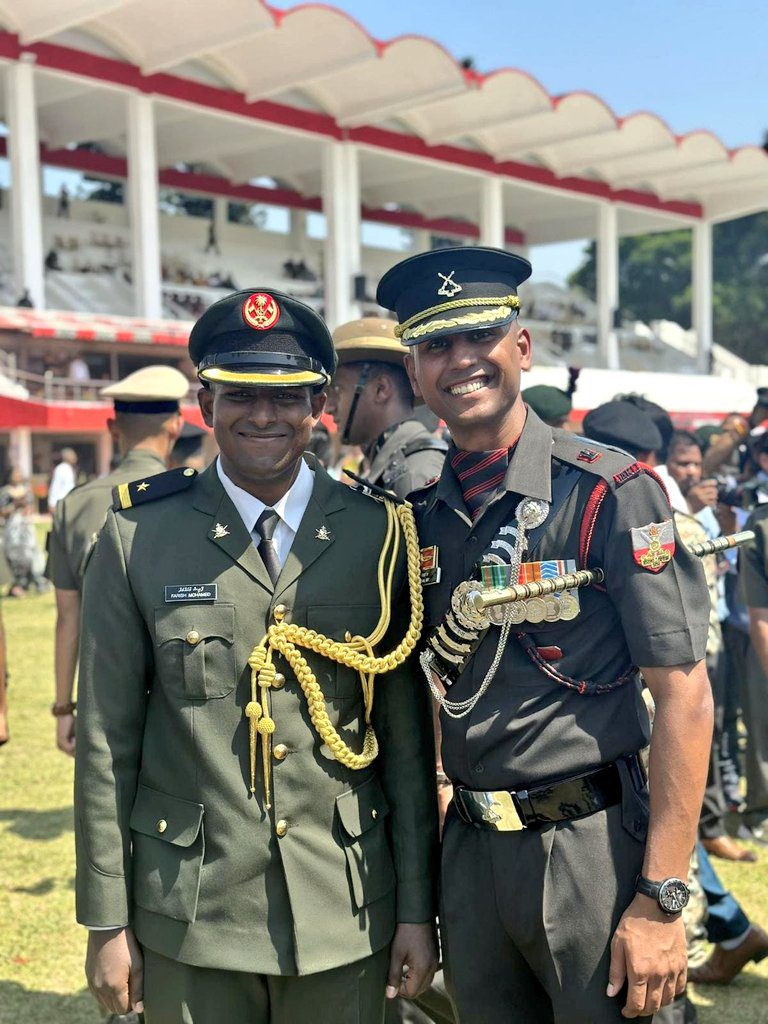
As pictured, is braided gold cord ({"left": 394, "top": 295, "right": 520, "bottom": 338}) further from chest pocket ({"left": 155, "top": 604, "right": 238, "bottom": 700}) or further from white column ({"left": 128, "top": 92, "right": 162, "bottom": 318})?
white column ({"left": 128, "top": 92, "right": 162, "bottom": 318})

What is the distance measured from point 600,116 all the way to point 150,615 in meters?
27.5

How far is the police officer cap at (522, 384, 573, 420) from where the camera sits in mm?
4422

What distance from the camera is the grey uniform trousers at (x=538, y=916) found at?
6.63ft

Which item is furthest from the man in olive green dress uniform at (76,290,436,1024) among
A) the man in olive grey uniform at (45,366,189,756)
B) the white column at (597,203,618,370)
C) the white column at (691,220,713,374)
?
the white column at (691,220,713,374)

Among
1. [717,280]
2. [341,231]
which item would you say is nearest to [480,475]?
[341,231]

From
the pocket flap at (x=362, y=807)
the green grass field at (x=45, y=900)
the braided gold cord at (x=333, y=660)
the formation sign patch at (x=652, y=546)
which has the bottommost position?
the green grass field at (x=45, y=900)

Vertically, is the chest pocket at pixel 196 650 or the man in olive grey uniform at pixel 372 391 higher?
the man in olive grey uniform at pixel 372 391

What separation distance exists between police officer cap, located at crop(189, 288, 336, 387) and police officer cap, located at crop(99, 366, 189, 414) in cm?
206

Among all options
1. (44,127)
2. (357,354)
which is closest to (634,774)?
(357,354)

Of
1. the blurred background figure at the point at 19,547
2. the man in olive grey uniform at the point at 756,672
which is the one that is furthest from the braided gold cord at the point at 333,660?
the blurred background figure at the point at 19,547

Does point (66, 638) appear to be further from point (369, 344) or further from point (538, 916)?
point (538, 916)

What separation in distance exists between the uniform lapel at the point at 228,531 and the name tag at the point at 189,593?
89 mm

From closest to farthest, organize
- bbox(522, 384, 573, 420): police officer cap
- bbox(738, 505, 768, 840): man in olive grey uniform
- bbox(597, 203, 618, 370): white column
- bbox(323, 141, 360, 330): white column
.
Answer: bbox(738, 505, 768, 840): man in olive grey uniform
bbox(522, 384, 573, 420): police officer cap
bbox(323, 141, 360, 330): white column
bbox(597, 203, 618, 370): white column

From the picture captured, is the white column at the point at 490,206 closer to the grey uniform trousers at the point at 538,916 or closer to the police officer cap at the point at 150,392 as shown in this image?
the police officer cap at the point at 150,392
